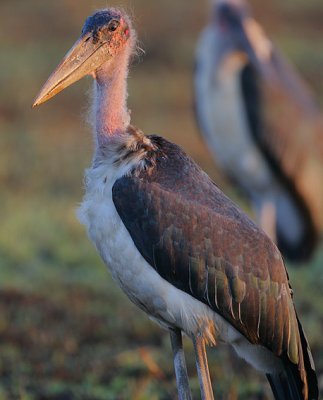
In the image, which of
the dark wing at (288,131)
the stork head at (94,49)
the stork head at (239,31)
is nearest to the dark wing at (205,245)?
the stork head at (94,49)

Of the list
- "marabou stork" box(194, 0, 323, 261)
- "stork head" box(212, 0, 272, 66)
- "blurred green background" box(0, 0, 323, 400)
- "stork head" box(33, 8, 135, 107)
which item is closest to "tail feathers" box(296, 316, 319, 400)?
"blurred green background" box(0, 0, 323, 400)

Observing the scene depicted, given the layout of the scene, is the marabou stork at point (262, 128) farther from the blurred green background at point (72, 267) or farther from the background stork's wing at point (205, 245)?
the background stork's wing at point (205, 245)

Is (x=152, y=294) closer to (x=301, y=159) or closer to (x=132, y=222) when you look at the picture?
(x=132, y=222)

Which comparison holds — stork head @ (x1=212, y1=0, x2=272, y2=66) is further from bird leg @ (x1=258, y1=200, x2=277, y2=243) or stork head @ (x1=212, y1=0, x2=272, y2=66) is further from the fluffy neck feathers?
the fluffy neck feathers

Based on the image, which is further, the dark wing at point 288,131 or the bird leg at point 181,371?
the dark wing at point 288,131

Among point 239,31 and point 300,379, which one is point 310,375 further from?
point 239,31

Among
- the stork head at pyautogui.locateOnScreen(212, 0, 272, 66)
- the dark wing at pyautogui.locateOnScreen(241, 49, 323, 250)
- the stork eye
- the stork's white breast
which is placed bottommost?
the stork's white breast

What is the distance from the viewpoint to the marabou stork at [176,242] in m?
3.92

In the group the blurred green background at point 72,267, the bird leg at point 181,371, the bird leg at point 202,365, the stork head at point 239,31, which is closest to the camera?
the bird leg at point 202,365

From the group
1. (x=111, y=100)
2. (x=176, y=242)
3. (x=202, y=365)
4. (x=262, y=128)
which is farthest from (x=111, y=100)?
(x=262, y=128)

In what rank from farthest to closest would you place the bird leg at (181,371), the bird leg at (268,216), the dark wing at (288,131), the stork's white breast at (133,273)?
the dark wing at (288,131) < the bird leg at (268,216) < the bird leg at (181,371) < the stork's white breast at (133,273)

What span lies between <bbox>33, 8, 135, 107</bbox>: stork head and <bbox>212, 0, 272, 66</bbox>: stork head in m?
4.24

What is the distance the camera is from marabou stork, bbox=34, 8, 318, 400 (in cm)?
392

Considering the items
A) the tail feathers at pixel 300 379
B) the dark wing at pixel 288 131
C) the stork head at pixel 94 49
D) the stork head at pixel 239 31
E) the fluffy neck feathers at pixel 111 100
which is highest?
A: the stork head at pixel 239 31
